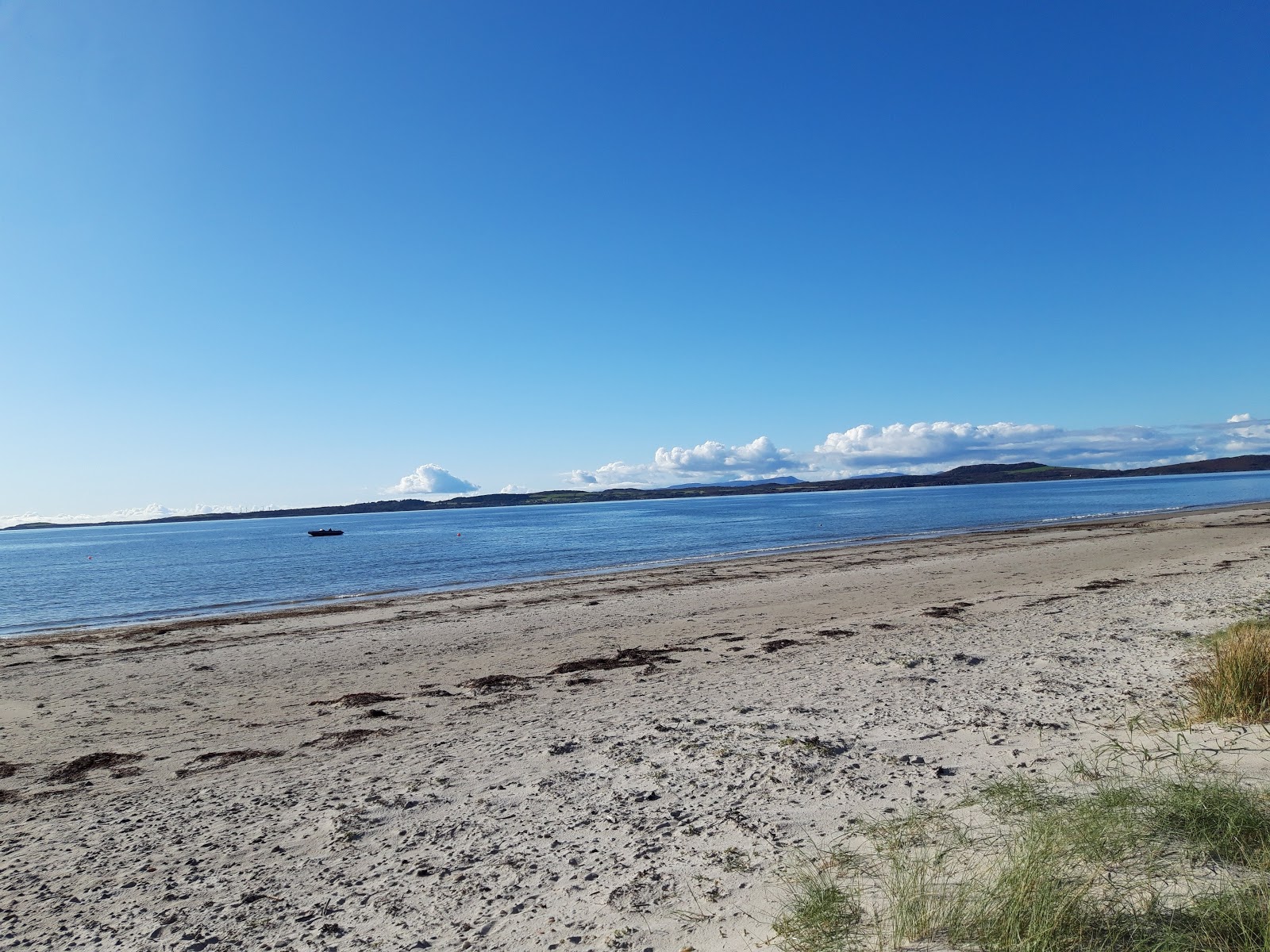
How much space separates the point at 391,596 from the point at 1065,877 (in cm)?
3090

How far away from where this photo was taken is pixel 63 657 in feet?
63.2

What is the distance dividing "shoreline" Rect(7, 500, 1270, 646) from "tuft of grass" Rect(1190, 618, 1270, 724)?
2528 centimetres

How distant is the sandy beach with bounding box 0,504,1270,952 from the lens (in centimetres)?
509

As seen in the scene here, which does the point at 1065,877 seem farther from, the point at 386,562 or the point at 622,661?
the point at 386,562

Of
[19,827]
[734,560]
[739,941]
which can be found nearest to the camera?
[739,941]

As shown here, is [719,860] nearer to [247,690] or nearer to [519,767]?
[519,767]

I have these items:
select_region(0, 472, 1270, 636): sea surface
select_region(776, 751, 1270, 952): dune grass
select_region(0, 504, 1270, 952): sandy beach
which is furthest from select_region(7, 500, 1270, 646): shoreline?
select_region(776, 751, 1270, 952): dune grass

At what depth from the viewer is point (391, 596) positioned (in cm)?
3184

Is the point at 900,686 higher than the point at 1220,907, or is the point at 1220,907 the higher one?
the point at 1220,907

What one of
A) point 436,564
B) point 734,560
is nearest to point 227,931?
point 734,560

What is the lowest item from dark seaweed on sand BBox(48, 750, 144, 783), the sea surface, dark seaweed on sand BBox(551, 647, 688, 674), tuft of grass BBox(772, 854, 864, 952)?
the sea surface

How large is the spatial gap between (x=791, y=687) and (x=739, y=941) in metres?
6.93

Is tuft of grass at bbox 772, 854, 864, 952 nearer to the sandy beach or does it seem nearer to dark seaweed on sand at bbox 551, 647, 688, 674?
the sandy beach

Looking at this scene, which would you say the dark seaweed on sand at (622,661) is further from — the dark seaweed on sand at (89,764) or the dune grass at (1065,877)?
the dune grass at (1065,877)
